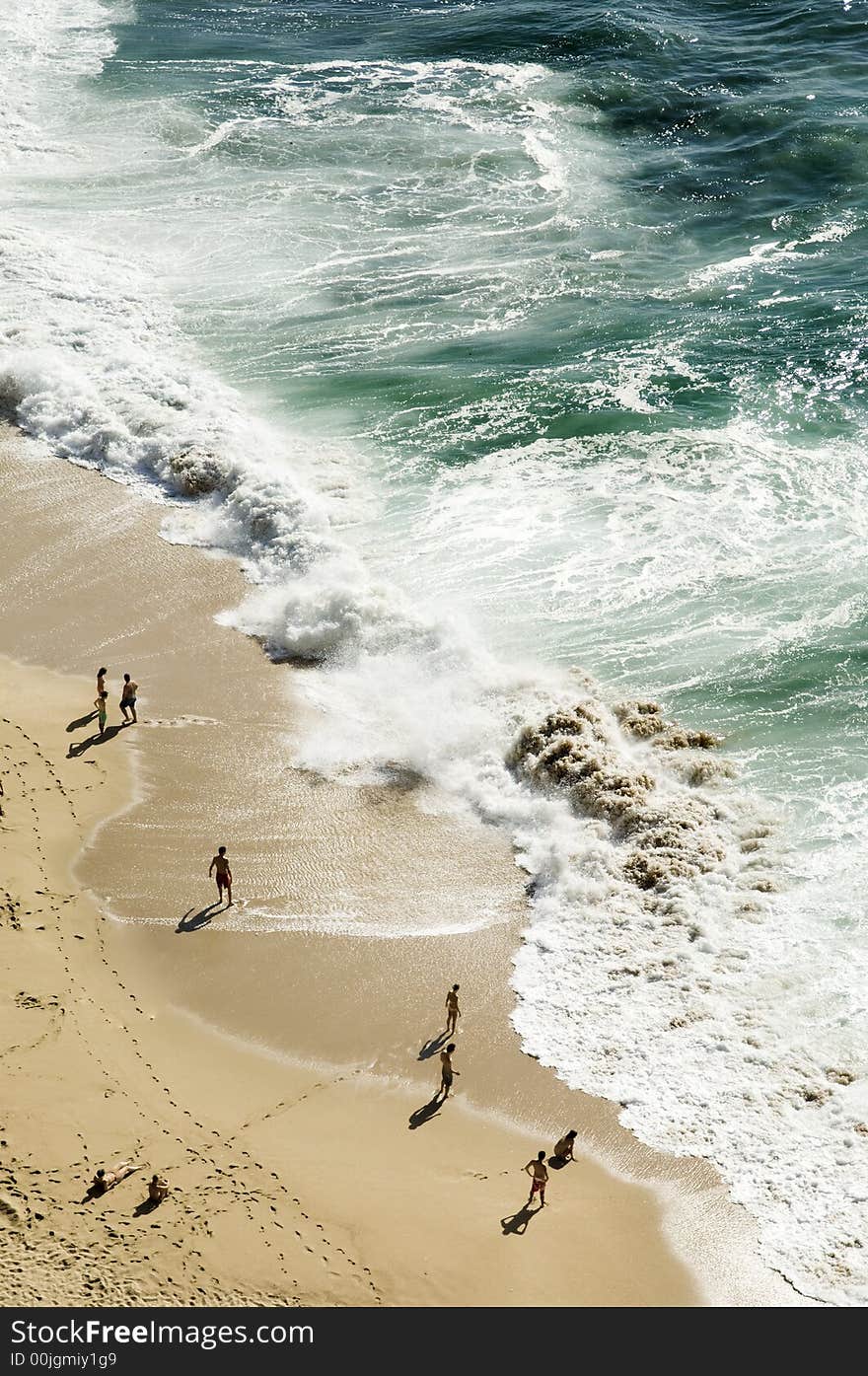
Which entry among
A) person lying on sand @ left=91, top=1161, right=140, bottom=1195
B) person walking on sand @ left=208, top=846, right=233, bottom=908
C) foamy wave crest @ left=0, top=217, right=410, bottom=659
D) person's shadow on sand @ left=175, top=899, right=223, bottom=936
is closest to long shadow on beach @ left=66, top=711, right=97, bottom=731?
foamy wave crest @ left=0, top=217, right=410, bottom=659

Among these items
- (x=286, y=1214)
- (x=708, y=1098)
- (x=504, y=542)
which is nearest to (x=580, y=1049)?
(x=708, y=1098)

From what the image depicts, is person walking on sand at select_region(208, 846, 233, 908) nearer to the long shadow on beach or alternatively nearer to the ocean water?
the ocean water

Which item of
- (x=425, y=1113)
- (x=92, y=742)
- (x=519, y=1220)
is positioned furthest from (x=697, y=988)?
(x=92, y=742)

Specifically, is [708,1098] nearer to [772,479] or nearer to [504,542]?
[504,542]

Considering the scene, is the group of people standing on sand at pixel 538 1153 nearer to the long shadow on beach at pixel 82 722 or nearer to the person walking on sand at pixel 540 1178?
the person walking on sand at pixel 540 1178

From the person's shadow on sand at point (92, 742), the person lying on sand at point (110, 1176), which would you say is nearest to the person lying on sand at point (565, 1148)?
the person lying on sand at point (110, 1176)
